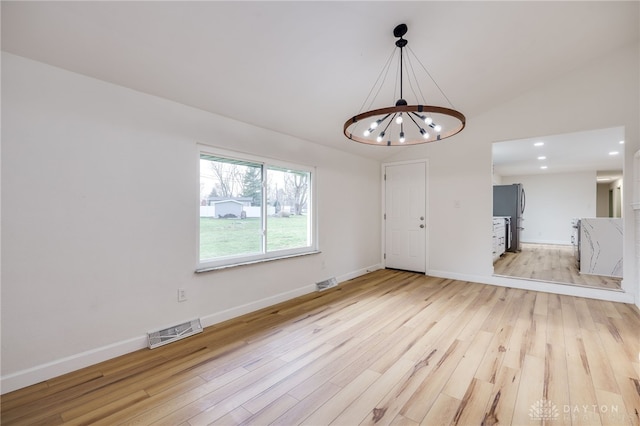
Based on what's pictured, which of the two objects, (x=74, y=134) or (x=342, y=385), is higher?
(x=74, y=134)

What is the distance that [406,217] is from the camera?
545 centimetres

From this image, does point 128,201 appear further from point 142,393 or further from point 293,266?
point 293,266

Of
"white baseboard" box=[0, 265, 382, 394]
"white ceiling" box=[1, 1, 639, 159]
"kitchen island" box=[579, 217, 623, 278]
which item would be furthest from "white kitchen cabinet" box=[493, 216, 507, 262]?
"white baseboard" box=[0, 265, 382, 394]

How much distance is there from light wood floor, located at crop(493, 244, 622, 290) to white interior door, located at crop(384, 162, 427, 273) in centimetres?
141

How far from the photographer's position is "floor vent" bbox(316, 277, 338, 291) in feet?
13.9

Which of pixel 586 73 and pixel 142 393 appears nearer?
pixel 142 393

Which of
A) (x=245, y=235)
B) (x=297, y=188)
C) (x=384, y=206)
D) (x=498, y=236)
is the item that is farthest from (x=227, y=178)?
(x=498, y=236)

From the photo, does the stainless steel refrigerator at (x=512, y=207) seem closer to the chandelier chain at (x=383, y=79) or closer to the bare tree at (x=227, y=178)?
the chandelier chain at (x=383, y=79)

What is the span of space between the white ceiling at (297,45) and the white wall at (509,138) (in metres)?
0.31

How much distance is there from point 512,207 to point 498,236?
1.90 meters

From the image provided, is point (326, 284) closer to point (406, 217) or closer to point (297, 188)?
point (297, 188)

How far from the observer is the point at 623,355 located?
7.46 ft

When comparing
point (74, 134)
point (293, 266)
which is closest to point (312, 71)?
point (74, 134)

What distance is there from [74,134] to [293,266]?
269 centimetres
